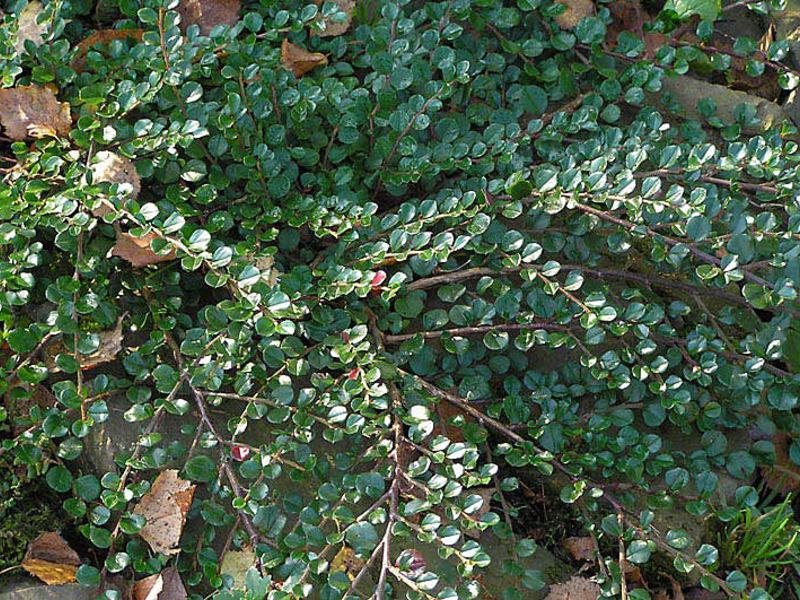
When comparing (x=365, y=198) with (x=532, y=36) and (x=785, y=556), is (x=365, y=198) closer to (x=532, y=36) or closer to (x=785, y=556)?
(x=532, y=36)

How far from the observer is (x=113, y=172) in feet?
7.29

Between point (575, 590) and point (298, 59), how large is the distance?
5.04 ft

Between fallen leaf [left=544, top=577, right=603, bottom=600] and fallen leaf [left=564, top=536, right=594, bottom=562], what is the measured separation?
11cm

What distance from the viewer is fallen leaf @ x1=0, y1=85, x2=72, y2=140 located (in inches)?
90.7

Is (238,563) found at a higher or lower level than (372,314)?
lower

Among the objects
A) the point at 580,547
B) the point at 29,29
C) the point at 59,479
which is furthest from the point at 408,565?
the point at 29,29

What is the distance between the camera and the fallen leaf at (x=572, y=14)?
290cm

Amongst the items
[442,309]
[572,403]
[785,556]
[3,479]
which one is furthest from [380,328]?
[785,556]

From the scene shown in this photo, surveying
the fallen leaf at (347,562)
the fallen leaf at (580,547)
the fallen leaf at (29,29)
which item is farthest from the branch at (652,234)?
the fallen leaf at (29,29)

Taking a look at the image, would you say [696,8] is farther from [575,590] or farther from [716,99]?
[575,590]

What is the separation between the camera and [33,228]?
2.13 meters

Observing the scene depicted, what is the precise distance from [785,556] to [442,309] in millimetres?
1070

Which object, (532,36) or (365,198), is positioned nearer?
(365,198)

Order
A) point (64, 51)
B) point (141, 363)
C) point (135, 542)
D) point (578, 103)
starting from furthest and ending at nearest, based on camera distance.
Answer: point (578, 103) → point (64, 51) → point (141, 363) → point (135, 542)
